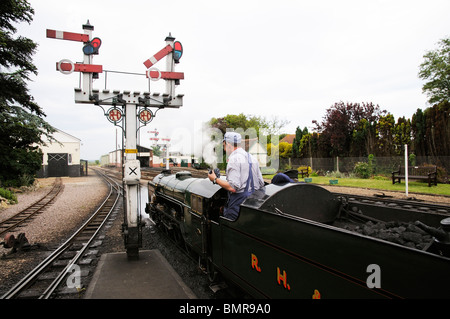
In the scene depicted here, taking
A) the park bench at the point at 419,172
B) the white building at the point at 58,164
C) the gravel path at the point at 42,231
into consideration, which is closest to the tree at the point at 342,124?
the park bench at the point at 419,172

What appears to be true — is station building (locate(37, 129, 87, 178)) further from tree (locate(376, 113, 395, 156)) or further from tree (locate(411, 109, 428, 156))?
tree (locate(411, 109, 428, 156))

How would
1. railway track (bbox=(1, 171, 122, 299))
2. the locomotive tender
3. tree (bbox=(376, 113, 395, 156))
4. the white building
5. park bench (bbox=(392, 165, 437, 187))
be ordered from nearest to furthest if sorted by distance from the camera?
1. the locomotive tender
2. railway track (bbox=(1, 171, 122, 299))
3. park bench (bbox=(392, 165, 437, 187))
4. tree (bbox=(376, 113, 395, 156))
5. the white building

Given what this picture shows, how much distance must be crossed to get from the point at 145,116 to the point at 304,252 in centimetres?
424

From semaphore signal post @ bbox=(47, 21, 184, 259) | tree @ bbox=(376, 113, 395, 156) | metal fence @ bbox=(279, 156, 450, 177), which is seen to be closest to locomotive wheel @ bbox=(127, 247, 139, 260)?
semaphore signal post @ bbox=(47, 21, 184, 259)

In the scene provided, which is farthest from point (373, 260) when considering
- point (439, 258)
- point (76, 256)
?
point (76, 256)

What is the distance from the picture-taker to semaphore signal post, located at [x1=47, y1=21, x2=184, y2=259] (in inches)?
198

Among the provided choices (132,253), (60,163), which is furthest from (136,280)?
(60,163)

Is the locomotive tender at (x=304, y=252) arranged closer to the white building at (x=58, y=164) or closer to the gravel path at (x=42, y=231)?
the gravel path at (x=42, y=231)

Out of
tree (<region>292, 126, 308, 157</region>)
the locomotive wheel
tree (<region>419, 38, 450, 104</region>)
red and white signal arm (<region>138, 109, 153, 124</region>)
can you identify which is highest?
tree (<region>419, 38, 450, 104</region>)

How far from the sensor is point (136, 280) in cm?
419

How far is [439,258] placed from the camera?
1274 mm

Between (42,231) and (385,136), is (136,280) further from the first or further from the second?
(385,136)

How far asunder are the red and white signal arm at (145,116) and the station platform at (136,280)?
105 inches

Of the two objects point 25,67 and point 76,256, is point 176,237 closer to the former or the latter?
point 76,256
